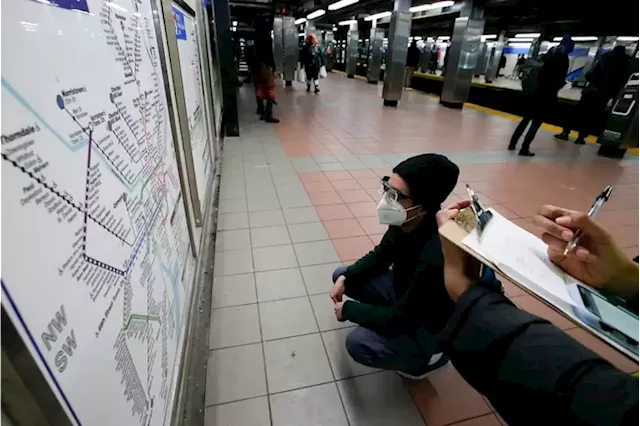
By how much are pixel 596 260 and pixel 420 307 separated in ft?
2.06

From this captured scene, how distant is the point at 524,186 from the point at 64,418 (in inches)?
179

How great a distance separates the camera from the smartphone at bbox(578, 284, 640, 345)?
0.64 metres

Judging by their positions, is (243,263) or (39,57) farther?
(243,263)

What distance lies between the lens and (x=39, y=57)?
50 cm

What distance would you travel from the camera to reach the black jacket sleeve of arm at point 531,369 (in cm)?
54

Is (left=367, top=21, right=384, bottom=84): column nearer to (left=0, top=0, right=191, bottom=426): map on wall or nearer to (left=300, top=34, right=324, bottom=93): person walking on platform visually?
(left=300, top=34, right=324, bottom=93): person walking on platform

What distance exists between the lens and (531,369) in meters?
0.62

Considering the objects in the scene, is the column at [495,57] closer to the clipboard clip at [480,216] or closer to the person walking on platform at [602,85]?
the person walking on platform at [602,85]

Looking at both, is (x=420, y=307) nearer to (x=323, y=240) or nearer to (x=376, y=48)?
(x=323, y=240)

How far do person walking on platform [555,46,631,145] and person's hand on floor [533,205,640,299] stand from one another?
652 cm

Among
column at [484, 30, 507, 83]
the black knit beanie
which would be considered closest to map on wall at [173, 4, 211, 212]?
the black knit beanie

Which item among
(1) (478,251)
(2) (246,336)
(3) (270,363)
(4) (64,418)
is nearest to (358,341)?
(3) (270,363)

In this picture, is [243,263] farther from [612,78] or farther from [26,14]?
[612,78]

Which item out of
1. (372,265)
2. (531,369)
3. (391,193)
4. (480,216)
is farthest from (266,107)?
(531,369)
